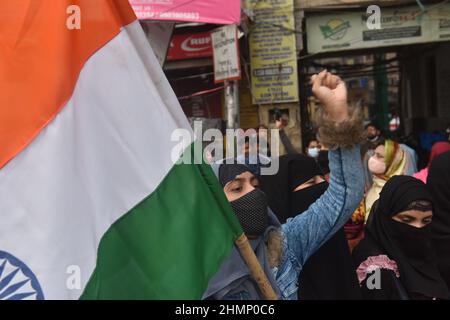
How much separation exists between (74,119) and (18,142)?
178 millimetres

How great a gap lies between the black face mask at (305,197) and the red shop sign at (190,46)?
6266mm

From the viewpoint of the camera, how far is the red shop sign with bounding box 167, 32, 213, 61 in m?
8.72

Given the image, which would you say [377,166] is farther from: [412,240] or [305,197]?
[305,197]

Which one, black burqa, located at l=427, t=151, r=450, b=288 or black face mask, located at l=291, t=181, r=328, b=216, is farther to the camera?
black burqa, located at l=427, t=151, r=450, b=288

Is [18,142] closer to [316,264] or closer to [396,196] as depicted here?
[316,264]

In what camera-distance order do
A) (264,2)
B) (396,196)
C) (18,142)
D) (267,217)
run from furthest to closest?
(264,2), (396,196), (267,217), (18,142)

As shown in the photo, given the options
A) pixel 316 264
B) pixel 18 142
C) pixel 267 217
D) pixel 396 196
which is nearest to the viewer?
pixel 18 142

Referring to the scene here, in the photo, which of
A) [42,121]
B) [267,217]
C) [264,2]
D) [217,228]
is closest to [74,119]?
[42,121]

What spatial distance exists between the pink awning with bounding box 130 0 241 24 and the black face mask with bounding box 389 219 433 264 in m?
4.79

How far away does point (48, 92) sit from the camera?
5.49 ft

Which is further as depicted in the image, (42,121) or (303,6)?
(303,6)

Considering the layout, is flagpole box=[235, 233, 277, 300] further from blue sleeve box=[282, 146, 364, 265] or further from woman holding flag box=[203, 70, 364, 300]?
blue sleeve box=[282, 146, 364, 265]

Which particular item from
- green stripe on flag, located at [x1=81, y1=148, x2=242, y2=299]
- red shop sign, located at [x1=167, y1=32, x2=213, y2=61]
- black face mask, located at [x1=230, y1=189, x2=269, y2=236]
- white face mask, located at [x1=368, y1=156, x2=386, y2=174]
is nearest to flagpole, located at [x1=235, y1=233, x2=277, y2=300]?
green stripe on flag, located at [x1=81, y1=148, x2=242, y2=299]

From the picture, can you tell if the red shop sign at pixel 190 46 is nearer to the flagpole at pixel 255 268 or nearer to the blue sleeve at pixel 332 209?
the blue sleeve at pixel 332 209
